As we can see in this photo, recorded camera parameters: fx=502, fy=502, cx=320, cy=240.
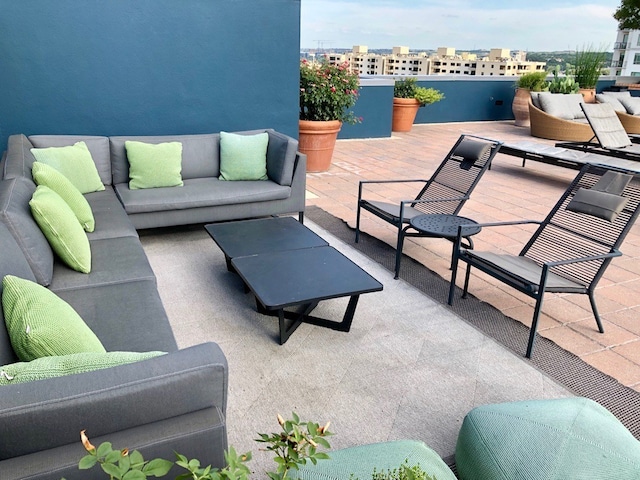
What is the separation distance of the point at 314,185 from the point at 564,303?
3472 millimetres

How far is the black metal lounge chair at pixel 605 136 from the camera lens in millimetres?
6746

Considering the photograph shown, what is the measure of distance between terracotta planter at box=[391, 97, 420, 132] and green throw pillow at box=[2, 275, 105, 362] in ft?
28.3

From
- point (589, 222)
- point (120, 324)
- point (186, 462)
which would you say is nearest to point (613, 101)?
point (589, 222)

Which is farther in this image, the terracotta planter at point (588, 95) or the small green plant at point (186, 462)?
the terracotta planter at point (588, 95)

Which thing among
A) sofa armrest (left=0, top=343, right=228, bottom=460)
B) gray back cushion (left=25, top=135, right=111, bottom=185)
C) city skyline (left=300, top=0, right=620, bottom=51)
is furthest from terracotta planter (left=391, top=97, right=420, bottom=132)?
sofa armrest (left=0, top=343, right=228, bottom=460)

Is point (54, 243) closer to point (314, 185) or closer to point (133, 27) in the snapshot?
point (133, 27)

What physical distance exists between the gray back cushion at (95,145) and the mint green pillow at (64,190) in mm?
1118

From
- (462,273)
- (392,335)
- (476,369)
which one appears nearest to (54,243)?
(392,335)

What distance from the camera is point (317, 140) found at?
6484 millimetres

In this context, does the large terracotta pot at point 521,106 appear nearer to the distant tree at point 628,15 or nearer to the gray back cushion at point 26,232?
the distant tree at point 628,15

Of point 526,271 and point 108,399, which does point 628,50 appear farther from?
point 108,399

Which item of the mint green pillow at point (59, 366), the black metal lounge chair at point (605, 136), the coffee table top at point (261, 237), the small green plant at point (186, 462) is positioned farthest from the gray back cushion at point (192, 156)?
the black metal lounge chair at point (605, 136)

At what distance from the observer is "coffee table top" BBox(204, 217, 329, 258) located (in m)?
3.21

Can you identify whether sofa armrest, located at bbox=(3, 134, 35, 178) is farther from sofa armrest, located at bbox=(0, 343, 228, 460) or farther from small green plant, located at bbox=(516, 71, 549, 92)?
small green plant, located at bbox=(516, 71, 549, 92)
